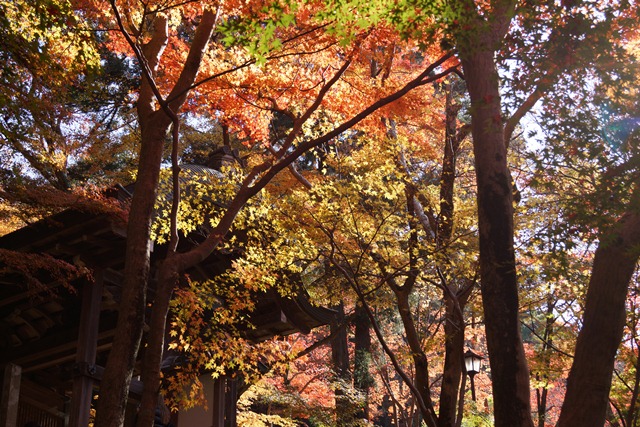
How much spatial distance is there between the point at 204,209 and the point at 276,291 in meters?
2.19

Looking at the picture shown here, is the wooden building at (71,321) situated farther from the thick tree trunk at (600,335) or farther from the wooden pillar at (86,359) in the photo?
the thick tree trunk at (600,335)

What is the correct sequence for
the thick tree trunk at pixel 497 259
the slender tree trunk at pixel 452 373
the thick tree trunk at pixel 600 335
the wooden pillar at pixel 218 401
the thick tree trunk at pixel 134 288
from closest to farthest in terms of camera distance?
1. the thick tree trunk at pixel 600 335
2. the thick tree trunk at pixel 497 259
3. the thick tree trunk at pixel 134 288
4. the slender tree trunk at pixel 452 373
5. the wooden pillar at pixel 218 401

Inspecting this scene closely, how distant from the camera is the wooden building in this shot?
30.1 feet

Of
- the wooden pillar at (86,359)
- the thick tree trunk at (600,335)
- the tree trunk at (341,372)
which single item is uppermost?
the tree trunk at (341,372)

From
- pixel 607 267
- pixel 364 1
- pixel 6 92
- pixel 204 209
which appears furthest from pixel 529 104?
pixel 6 92

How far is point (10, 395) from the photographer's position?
10.9 m

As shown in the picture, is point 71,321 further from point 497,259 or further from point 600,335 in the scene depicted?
point 600,335

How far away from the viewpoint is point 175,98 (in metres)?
8.30

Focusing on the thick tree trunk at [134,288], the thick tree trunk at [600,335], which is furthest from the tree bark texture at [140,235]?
the thick tree trunk at [600,335]

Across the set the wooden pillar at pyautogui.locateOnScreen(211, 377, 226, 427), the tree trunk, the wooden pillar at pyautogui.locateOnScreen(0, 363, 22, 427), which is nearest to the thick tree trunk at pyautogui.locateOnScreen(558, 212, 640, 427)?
the wooden pillar at pyautogui.locateOnScreen(211, 377, 226, 427)

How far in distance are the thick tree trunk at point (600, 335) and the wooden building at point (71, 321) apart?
621 centimetres

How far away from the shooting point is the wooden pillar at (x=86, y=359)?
8945mm

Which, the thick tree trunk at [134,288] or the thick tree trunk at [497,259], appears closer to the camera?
the thick tree trunk at [497,259]

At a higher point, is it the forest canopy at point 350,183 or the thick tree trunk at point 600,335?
the forest canopy at point 350,183
